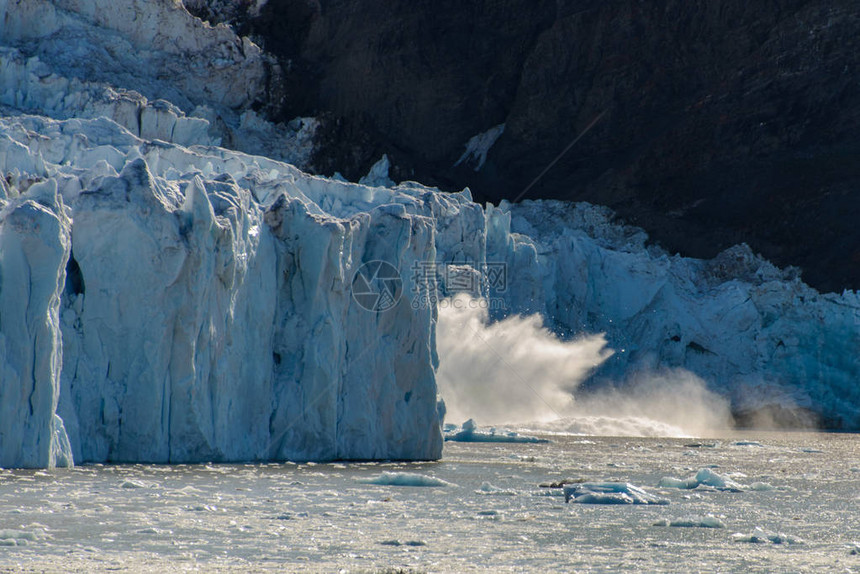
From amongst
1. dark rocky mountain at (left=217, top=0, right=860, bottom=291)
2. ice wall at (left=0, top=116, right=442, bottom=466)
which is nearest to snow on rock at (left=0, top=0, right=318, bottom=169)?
dark rocky mountain at (left=217, top=0, right=860, bottom=291)

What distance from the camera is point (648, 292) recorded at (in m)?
43.6

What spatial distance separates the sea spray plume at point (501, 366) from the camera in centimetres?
3606

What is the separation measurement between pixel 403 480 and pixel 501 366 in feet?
65.5

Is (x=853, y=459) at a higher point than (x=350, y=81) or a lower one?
lower

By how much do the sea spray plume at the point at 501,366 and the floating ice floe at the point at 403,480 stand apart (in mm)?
16382

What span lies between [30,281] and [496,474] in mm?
8404

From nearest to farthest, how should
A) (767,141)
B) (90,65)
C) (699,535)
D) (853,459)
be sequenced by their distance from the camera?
(699,535) → (853,459) → (90,65) → (767,141)

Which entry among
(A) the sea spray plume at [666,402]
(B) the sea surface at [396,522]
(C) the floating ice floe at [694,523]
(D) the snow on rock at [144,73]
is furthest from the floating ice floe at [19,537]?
(D) the snow on rock at [144,73]

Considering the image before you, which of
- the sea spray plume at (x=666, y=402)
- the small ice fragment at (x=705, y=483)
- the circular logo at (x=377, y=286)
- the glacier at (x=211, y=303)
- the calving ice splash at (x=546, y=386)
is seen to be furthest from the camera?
the sea spray plume at (x=666, y=402)

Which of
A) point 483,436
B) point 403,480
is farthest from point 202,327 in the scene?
point 483,436

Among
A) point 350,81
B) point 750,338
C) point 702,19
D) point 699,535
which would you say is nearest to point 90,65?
point 350,81

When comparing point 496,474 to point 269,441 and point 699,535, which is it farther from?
point 699,535

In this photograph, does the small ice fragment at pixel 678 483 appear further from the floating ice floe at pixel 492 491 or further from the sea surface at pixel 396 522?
the floating ice floe at pixel 492 491

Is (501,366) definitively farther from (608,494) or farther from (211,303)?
(608,494)
